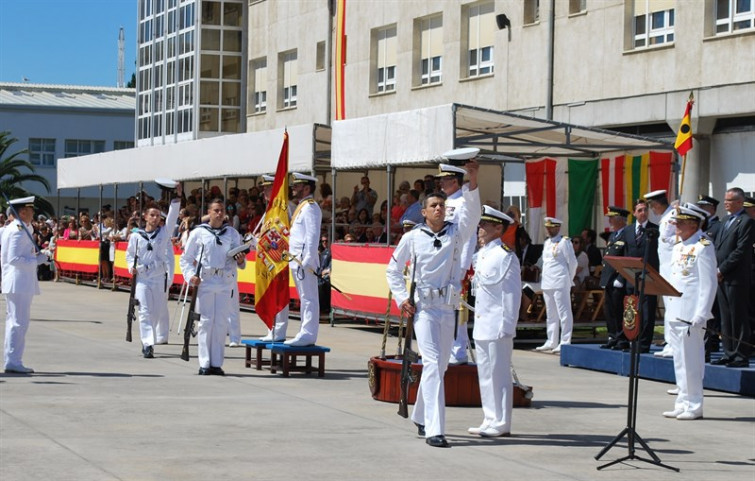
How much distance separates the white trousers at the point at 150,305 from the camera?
1669cm

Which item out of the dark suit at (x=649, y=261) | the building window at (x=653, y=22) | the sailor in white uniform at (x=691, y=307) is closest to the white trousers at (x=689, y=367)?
the sailor in white uniform at (x=691, y=307)

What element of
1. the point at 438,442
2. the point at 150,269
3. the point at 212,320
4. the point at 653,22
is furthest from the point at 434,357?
the point at 653,22

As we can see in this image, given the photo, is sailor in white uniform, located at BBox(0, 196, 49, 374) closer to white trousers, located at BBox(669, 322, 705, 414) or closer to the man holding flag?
the man holding flag

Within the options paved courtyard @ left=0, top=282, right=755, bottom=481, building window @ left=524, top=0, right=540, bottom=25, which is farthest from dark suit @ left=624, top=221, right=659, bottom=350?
building window @ left=524, top=0, right=540, bottom=25

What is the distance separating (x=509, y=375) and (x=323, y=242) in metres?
14.0

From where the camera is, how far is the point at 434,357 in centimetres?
1011

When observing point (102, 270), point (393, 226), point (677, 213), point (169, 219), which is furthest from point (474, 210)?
point (102, 270)

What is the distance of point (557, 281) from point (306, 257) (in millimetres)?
5090

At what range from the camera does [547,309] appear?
62.0ft

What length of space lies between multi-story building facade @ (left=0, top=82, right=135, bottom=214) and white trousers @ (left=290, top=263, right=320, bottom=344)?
7077 centimetres

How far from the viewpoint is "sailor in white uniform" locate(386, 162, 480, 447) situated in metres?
10.0

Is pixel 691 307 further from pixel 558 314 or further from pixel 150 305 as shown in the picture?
pixel 150 305

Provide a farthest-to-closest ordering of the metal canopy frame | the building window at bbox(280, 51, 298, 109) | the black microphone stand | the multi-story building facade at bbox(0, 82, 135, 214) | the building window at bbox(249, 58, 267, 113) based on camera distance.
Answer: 1. the multi-story building facade at bbox(0, 82, 135, 214)
2. the building window at bbox(249, 58, 267, 113)
3. the building window at bbox(280, 51, 298, 109)
4. the metal canopy frame
5. the black microphone stand

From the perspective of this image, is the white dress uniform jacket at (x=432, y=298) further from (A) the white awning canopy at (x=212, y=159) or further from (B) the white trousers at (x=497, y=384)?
(A) the white awning canopy at (x=212, y=159)
